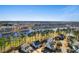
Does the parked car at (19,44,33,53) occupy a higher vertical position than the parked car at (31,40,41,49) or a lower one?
lower

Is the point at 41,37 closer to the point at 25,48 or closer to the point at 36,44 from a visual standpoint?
the point at 36,44

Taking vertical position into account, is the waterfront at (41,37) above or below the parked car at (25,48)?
above

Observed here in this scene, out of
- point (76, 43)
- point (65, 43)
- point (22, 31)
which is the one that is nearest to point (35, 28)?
point (22, 31)

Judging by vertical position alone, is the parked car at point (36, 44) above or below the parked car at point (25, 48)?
above

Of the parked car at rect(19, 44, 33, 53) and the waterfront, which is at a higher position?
the waterfront

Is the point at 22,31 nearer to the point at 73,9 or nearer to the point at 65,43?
the point at 65,43

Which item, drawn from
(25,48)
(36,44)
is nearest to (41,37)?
(36,44)

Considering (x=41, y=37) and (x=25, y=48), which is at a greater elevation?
(x=41, y=37)
